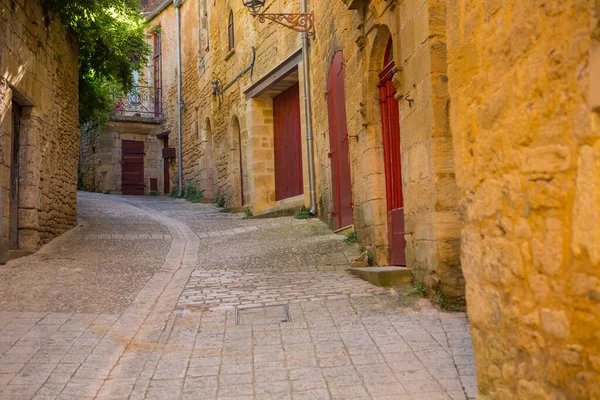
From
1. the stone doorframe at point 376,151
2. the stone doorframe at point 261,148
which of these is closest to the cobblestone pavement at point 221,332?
the stone doorframe at point 376,151

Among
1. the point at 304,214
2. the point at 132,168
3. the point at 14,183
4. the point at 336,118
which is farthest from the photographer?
the point at 132,168

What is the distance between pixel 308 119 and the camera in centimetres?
1169

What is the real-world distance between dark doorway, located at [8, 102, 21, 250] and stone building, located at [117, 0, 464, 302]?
4540 mm

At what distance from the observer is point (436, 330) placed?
433 cm

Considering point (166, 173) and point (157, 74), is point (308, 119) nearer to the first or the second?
point (166, 173)

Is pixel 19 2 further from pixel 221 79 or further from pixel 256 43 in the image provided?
pixel 221 79

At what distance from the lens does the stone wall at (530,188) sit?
1.83m

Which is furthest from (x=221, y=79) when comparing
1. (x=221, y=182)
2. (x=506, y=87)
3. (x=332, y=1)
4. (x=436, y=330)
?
(x=506, y=87)

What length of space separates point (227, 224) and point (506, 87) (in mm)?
10600

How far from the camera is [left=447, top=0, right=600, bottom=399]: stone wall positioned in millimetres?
1835

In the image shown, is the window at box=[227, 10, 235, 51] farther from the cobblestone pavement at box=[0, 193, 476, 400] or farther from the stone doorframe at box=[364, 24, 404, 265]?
the stone doorframe at box=[364, 24, 404, 265]

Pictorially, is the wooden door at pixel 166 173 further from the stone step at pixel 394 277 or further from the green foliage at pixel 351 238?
the stone step at pixel 394 277

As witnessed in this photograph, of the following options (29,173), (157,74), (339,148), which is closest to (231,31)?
(157,74)

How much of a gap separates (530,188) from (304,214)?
9.55m
